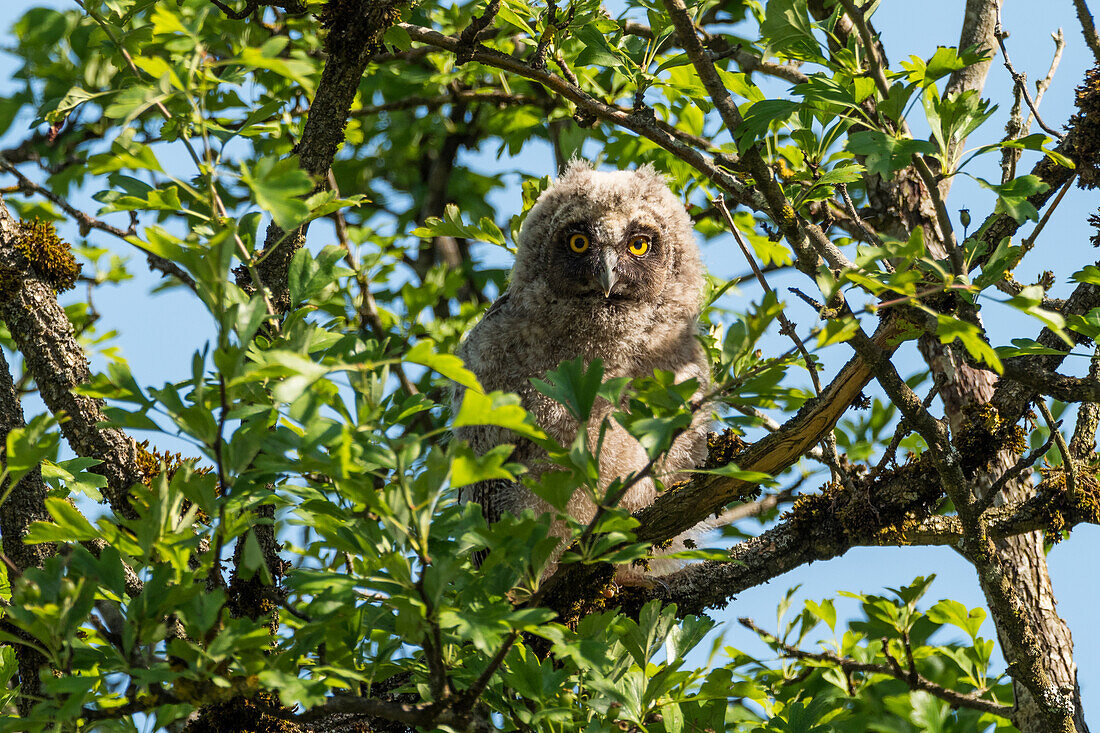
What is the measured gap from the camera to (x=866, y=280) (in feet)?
7.05

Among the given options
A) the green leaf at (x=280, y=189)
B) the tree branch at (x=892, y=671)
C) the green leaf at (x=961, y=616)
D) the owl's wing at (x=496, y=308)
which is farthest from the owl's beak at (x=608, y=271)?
the green leaf at (x=280, y=189)

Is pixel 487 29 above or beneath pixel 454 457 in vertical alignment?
above

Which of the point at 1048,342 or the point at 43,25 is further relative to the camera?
the point at 43,25

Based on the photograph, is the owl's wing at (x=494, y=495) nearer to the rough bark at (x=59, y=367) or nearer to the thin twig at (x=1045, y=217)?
the rough bark at (x=59, y=367)

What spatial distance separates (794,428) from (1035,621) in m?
1.77

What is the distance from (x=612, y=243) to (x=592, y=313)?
1.16ft

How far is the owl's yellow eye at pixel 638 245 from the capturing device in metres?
4.75

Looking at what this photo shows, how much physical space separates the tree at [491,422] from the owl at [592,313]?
35cm

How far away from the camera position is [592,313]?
462 cm

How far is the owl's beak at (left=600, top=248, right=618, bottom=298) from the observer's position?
14.6 feet

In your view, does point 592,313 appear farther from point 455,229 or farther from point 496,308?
point 455,229

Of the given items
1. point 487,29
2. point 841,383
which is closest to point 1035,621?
point 841,383

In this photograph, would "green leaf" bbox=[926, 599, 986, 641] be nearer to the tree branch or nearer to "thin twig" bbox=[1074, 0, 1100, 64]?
the tree branch

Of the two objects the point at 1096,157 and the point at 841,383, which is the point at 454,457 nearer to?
the point at 841,383
